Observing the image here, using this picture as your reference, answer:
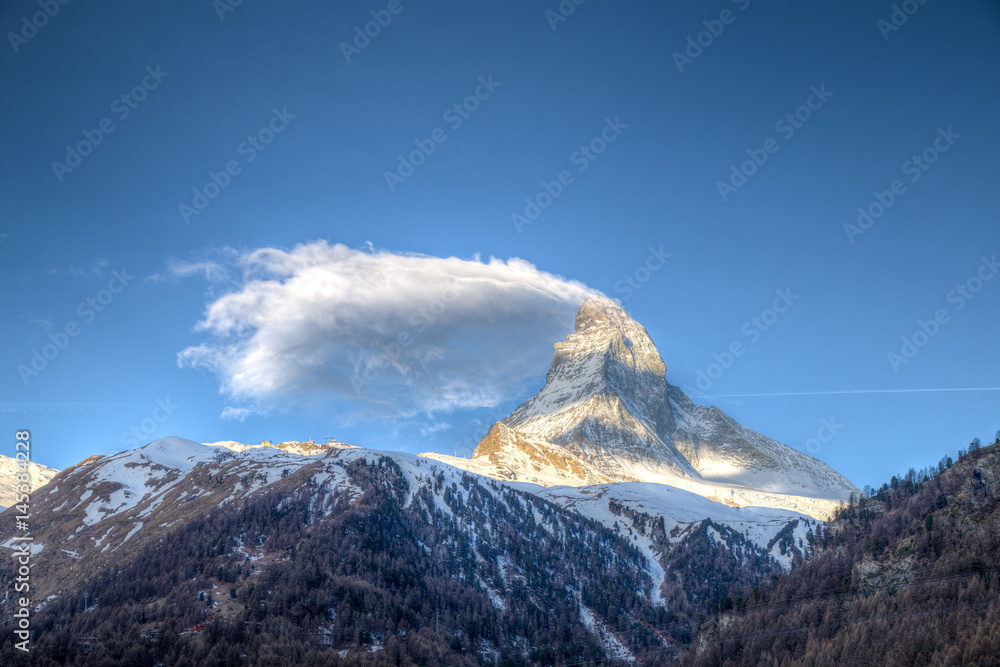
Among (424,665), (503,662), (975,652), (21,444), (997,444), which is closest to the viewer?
(21,444)

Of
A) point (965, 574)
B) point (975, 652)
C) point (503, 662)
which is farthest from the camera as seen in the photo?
point (503, 662)

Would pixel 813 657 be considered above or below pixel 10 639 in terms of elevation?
below

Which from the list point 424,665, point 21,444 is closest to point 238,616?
point 424,665

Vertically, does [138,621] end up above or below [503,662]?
above

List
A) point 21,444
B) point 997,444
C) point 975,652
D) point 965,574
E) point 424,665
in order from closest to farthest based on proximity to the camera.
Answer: point 21,444 < point 975,652 < point 965,574 < point 997,444 < point 424,665

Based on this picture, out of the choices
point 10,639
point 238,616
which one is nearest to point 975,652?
→ point 238,616

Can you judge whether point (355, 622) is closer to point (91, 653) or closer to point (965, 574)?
point (91, 653)

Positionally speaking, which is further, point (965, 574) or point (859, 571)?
point (859, 571)

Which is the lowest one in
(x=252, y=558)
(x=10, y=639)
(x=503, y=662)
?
(x=503, y=662)

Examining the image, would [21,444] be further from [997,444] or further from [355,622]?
[997,444]
